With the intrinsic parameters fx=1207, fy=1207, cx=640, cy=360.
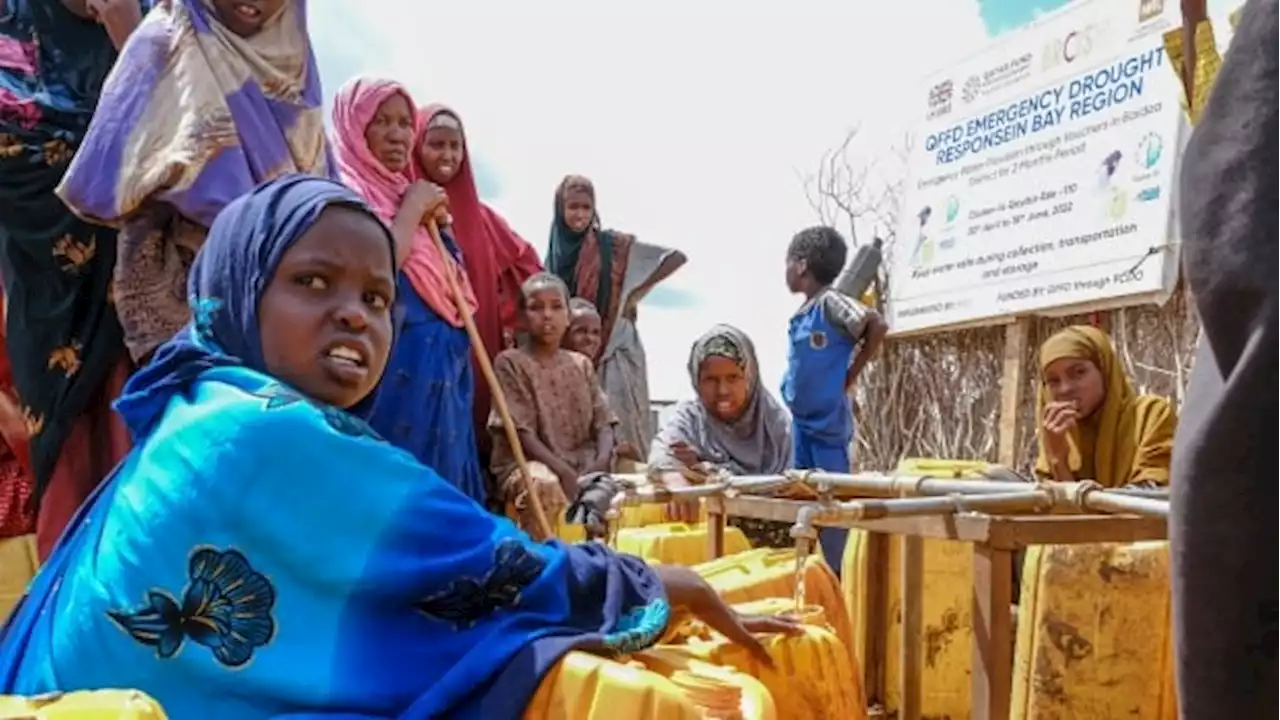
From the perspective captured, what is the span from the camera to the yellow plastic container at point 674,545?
338 cm

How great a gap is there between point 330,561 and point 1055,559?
1406 mm

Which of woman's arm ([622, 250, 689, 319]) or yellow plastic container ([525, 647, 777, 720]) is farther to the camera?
woman's arm ([622, 250, 689, 319])

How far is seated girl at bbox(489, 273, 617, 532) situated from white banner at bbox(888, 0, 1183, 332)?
11.4ft

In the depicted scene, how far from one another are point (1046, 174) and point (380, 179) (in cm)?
513

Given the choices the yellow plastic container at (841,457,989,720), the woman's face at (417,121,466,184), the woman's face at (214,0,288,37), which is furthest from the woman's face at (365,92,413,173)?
the yellow plastic container at (841,457,989,720)

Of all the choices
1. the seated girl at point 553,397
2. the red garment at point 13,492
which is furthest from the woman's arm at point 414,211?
the red garment at point 13,492

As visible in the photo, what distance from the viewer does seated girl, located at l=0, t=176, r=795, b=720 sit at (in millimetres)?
1401

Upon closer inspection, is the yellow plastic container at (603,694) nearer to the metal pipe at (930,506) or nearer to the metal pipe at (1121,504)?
the metal pipe at (930,506)

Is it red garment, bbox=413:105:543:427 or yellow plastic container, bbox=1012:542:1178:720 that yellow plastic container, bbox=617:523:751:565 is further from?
yellow plastic container, bbox=1012:542:1178:720

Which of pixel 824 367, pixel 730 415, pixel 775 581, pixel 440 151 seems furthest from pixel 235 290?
pixel 824 367

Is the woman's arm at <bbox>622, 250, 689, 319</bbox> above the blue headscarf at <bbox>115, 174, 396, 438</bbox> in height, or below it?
above

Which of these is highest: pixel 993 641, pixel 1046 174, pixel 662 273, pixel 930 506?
pixel 1046 174

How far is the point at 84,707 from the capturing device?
928 millimetres

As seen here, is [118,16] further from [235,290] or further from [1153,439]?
[1153,439]
